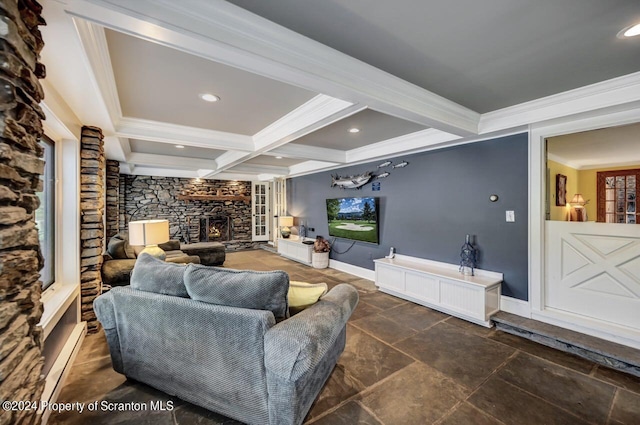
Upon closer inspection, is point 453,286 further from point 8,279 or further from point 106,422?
point 8,279

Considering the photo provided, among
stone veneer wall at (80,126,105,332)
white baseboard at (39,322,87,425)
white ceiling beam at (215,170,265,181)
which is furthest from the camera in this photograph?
white ceiling beam at (215,170,265,181)

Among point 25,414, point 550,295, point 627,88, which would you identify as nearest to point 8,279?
point 25,414

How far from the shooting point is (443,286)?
348 cm

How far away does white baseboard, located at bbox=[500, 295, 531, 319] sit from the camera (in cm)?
312

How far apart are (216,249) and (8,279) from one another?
5.44 meters

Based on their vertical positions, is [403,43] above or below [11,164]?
above

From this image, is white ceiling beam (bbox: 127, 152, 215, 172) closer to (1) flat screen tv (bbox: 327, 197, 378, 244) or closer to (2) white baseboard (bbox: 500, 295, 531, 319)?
(1) flat screen tv (bbox: 327, 197, 378, 244)

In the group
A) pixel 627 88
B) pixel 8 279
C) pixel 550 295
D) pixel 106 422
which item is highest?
pixel 627 88

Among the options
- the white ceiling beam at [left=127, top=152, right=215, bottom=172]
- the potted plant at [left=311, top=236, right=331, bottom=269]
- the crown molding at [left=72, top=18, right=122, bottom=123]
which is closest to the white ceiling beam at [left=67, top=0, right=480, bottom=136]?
the crown molding at [left=72, top=18, right=122, bottom=123]

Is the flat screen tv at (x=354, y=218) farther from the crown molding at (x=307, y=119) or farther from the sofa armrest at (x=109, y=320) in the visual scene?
the sofa armrest at (x=109, y=320)

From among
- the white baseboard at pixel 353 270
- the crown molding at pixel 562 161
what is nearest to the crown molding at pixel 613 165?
the crown molding at pixel 562 161

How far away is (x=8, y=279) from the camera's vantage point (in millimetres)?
956

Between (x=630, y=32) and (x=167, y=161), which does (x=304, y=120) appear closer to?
(x=630, y=32)

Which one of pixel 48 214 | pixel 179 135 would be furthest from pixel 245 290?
pixel 179 135
